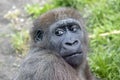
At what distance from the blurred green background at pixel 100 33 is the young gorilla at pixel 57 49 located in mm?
733

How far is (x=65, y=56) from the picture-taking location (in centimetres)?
551

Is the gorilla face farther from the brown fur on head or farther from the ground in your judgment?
the ground

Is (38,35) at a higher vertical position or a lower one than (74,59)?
higher

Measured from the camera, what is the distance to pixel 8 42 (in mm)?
7832

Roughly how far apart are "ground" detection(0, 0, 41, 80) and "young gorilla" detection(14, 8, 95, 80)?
1379 mm

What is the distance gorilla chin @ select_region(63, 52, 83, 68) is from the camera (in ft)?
18.0

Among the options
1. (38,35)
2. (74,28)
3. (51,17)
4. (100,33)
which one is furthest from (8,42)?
(74,28)

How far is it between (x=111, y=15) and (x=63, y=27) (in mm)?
2356

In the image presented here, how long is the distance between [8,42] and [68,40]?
2.51 metres

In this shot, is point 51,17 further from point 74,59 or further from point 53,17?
point 74,59

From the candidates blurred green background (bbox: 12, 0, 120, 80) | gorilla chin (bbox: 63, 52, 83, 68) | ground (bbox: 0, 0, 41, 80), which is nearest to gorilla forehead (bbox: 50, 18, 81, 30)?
gorilla chin (bbox: 63, 52, 83, 68)

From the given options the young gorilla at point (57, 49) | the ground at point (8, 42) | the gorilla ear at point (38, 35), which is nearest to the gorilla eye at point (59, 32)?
the young gorilla at point (57, 49)

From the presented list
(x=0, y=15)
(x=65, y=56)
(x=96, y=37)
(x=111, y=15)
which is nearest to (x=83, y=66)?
(x=65, y=56)

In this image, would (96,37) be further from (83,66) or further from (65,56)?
(65,56)
